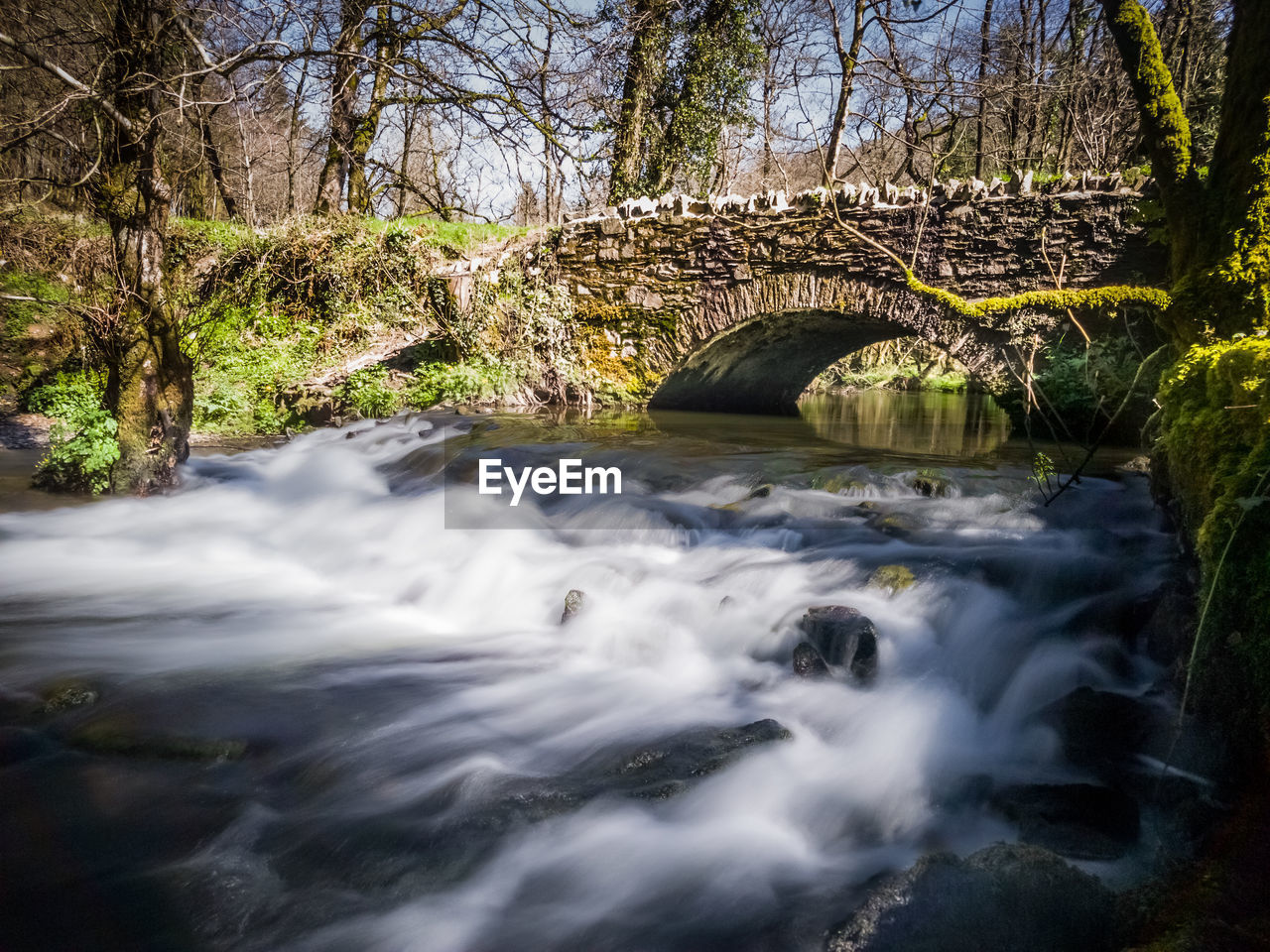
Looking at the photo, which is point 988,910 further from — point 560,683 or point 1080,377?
point 1080,377

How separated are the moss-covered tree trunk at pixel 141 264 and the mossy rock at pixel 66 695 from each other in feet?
9.82

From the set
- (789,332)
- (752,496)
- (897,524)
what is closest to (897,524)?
(897,524)

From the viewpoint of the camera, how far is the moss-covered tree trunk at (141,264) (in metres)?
4.80

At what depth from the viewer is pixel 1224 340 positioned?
13.6ft

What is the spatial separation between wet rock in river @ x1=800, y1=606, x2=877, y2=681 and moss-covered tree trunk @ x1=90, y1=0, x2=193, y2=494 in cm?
496

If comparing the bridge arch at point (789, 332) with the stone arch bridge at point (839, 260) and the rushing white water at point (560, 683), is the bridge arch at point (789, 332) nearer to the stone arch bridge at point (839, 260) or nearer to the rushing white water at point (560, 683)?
the stone arch bridge at point (839, 260)

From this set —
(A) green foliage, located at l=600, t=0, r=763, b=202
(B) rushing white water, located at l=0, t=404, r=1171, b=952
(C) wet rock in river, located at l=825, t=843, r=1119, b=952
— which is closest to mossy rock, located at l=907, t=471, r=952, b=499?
(B) rushing white water, located at l=0, t=404, r=1171, b=952

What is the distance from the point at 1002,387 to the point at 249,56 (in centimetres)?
827

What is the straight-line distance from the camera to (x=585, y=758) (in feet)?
9.76

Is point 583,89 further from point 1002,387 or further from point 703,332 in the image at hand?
point 1002,387

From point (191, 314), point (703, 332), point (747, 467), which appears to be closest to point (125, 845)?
point (747, 467)

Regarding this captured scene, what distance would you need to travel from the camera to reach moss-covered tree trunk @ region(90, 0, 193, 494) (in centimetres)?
480

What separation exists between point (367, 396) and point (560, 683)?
24.0ft

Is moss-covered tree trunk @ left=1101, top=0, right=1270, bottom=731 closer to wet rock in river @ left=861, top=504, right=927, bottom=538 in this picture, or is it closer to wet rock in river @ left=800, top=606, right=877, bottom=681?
wet rock in river @ left=800, top=606, right=877, bottom=681
